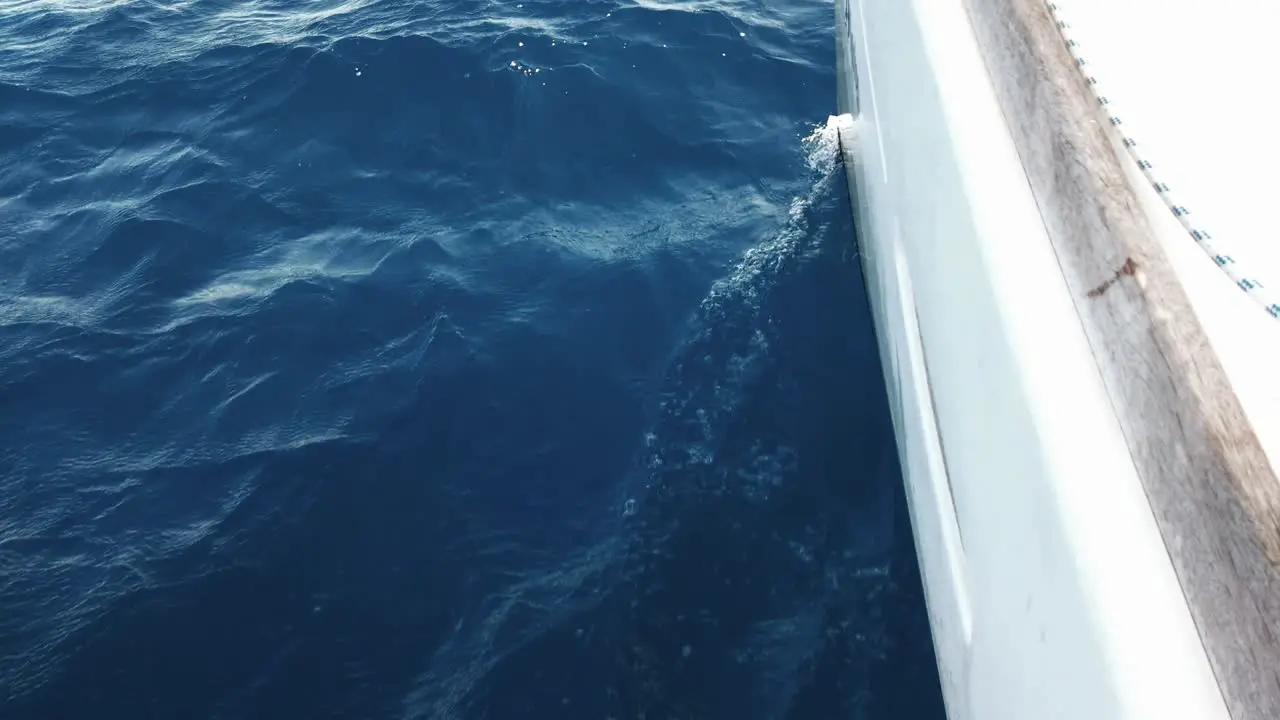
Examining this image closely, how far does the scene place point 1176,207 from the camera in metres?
2.34

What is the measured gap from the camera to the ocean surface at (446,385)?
406 cm

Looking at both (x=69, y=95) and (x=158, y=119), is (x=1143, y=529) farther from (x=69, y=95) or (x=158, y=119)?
(x=69, y=95)

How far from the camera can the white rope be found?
2096 mm

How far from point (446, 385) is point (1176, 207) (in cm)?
385

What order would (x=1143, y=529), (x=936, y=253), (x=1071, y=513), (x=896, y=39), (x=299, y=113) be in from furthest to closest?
1. (x=299, y=113)
2. (x=896, y=39)
3. (x=936, y=253)
4. (x=1071, y=513)
5. (x=1143, y=529)

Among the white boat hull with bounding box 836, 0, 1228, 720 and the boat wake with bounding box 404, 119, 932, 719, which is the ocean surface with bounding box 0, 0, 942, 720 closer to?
the boat wake with bounding box 404, 119, 932, 719

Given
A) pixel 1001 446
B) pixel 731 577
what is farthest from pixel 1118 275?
pixel 731 577

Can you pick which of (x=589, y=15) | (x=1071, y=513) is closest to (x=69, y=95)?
(x=589, y=15)

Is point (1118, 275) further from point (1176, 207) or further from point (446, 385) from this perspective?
point (446, 385)

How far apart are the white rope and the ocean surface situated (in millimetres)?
2227

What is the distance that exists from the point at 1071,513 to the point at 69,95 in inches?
339

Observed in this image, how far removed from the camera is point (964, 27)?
3334 mm

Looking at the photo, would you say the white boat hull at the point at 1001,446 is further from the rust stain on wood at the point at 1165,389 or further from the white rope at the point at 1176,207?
the white rope at the point at 1176,207

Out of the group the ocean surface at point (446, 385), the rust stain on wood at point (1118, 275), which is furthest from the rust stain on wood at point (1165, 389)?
the ocean surface at point (446, 385)
